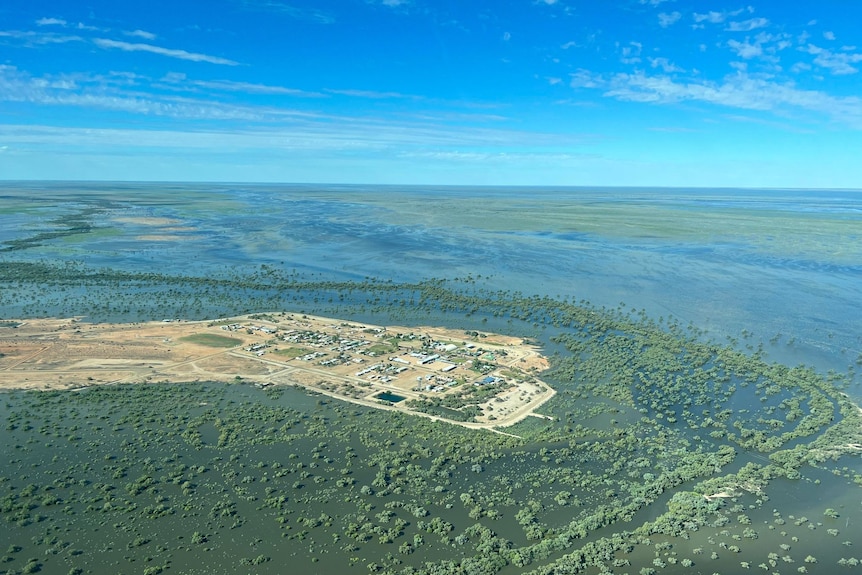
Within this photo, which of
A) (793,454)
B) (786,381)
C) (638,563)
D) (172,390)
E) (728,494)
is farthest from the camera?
(786,381)

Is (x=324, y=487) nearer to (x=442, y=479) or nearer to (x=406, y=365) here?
(x=442, y=479)

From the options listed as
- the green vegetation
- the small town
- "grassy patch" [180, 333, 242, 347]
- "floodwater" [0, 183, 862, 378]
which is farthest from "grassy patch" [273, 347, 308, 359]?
"floodwater" [0, 183, 862, 378]

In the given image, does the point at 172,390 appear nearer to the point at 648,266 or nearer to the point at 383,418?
the point at 383,418

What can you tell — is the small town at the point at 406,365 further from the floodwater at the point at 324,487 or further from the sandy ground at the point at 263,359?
the floodwater at the point at 324,487

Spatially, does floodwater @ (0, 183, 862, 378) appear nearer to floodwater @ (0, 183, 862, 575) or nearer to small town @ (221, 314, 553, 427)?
floodwater @ (0, 183, 862, 575)

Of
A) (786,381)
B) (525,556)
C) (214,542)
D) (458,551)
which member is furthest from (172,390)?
(786,381)

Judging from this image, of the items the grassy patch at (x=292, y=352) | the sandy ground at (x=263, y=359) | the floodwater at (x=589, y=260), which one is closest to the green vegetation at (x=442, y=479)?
the sandy ground at (x=263, y=359)
